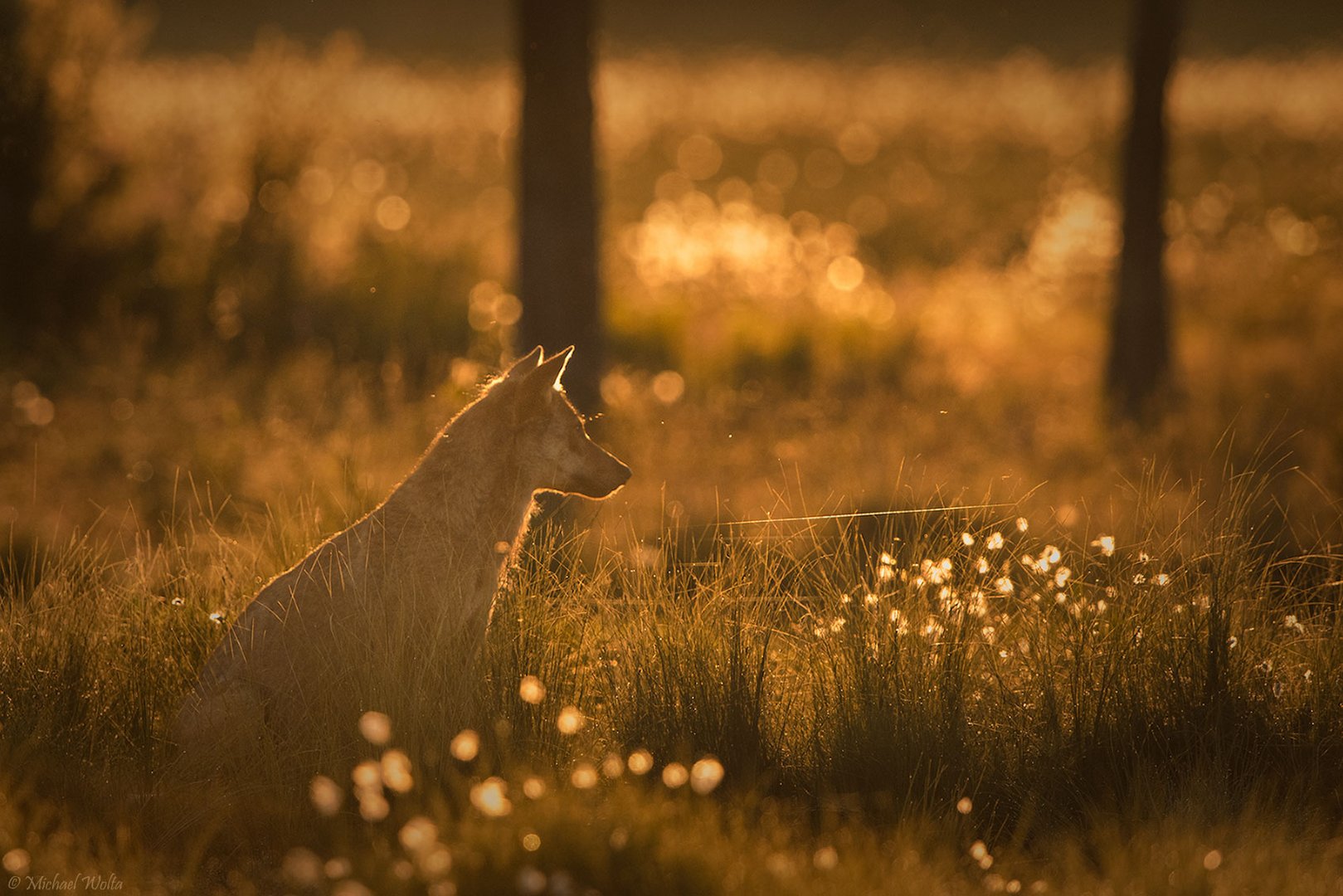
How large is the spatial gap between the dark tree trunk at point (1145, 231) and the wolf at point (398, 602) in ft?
24.6

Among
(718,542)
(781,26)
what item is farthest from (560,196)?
(781,26)

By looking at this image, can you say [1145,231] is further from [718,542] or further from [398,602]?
[398,602]

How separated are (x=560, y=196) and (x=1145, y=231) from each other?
5300 mm

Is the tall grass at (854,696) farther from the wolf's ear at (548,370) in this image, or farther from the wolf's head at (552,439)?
the wolf's ear at (548,370)

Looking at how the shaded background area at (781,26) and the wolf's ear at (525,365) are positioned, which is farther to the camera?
the shaded background area at (781,26)

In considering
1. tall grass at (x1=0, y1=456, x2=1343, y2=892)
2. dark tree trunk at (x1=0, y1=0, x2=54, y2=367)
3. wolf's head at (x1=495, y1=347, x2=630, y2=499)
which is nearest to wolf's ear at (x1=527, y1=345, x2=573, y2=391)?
wolf's head at (x1=495, y1=347, x2=630, y2=499)

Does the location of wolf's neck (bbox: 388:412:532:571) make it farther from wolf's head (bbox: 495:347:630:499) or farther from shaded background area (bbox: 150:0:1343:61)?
shaded background area (bbox: 150:0:1343:61)

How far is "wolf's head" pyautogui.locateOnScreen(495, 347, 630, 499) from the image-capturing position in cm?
572

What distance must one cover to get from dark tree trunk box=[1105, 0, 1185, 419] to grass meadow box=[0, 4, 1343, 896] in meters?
0.49

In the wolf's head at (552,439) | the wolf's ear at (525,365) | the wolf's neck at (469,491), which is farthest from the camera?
the wolf's ear at (525,365)

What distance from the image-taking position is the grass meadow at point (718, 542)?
4.57 m

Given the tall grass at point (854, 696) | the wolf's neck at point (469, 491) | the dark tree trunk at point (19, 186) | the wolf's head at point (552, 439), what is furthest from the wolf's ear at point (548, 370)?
the dark tree trunk at point (19, 186)

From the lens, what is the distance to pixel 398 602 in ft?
17.8

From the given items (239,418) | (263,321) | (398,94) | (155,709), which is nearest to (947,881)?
(155,709)
